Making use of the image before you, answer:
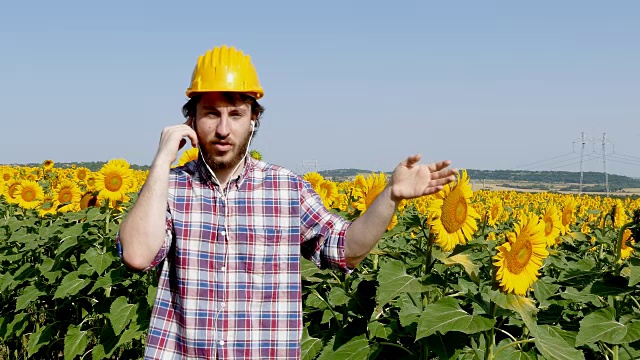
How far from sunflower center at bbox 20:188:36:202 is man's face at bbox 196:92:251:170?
5.38 meters

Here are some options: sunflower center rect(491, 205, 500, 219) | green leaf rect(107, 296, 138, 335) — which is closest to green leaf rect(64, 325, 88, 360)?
green leaf rect(107, 296, 138, 335)

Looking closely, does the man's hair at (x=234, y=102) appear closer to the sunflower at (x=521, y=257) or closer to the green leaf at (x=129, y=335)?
the sunflower at (x=521, y=257)

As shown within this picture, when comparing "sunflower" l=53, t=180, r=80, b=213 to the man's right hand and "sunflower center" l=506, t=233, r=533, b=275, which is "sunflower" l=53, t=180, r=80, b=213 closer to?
the man's right hand

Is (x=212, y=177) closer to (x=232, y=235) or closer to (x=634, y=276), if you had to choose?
(x=232, y=235)

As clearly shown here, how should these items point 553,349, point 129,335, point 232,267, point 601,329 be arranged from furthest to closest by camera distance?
point 129,335 → point 601,329 → point 553,349 → point 232,267

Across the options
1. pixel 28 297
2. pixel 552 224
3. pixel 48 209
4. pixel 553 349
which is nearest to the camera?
pixel 553 349

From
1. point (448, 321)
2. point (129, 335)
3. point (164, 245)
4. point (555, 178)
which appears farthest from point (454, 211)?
point (555, 178)

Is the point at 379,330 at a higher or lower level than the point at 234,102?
lower

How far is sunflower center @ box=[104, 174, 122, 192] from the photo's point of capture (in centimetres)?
522

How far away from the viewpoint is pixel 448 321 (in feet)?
8.54

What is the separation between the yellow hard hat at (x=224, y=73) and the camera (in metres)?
2.18

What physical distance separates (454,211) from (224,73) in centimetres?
126

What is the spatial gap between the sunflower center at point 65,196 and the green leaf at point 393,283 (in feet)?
13.4

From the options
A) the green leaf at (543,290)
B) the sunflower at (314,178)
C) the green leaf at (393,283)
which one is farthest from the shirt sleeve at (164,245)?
the sunflower at (314,178)
